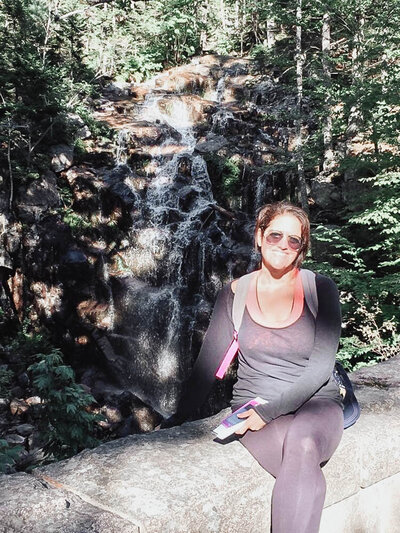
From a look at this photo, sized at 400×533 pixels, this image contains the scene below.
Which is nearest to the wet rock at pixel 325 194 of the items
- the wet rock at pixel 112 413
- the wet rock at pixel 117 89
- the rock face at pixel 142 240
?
the rock face at pixel 142 240

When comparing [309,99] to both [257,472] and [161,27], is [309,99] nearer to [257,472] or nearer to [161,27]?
[161,27]

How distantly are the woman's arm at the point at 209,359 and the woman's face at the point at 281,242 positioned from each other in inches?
8.8

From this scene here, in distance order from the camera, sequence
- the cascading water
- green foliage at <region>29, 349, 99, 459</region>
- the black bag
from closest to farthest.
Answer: the black bag → green foliage at <region>29, 349, 99, 459</region> → the cascading water

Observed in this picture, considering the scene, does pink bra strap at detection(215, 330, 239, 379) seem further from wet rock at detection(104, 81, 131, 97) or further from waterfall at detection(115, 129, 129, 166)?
wet rock at detection(104, 81, 131, 97)

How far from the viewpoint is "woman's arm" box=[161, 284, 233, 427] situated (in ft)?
5.91

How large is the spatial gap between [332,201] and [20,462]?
9829 millimetres

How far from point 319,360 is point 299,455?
1.21ft

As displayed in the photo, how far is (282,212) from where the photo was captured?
6.18 ft

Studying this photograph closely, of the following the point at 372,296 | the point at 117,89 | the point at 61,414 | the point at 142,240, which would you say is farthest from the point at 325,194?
the point at 117,89

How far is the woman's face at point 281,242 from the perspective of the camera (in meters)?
1.84

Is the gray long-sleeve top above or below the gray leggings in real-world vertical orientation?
above

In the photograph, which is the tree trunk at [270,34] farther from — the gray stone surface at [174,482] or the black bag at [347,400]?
the gray stone surface at [174,482]

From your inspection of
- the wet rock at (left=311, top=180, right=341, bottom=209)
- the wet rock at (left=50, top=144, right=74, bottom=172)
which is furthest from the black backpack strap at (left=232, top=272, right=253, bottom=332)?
the wet rock at (left=50, top=144, right=74, bottom=172)

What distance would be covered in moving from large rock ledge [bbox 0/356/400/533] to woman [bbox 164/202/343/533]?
0.09 m
